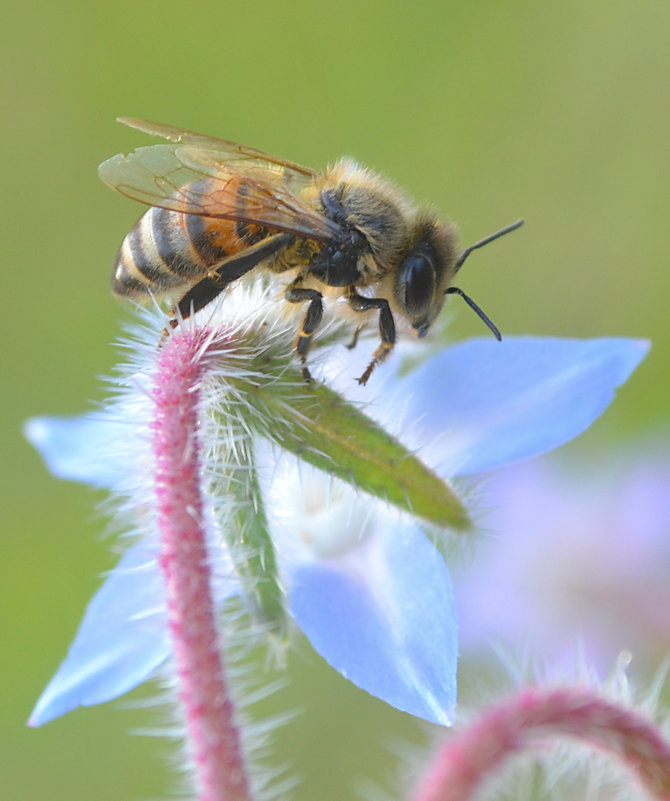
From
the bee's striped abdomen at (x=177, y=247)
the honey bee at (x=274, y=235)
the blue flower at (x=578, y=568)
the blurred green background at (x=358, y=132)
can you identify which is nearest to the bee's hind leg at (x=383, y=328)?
the honey bee at (x=274, y=235)

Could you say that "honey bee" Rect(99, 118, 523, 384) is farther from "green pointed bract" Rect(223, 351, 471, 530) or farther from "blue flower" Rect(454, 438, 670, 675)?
"blue flower" Rect(454, 438, 670, 675)

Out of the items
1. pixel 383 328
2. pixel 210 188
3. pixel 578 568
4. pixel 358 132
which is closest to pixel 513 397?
pixel 383 328

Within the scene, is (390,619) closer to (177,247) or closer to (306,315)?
(306,315)

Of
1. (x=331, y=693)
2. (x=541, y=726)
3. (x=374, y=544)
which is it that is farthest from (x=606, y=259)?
(x=541, y=726)

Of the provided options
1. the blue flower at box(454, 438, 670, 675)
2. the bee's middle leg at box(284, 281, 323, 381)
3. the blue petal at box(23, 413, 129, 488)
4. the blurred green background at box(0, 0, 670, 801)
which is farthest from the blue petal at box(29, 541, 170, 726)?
the blurred green background at box(0, 0, 670, 801)

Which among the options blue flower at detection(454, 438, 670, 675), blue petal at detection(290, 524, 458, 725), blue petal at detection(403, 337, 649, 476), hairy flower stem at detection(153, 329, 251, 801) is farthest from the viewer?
blue flower at detection(454, 438, 670, 675)

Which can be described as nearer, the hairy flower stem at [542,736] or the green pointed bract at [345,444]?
the hairy flower stem at [542,736]

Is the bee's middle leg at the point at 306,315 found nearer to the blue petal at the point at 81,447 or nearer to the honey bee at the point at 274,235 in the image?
the honey bee at the point at 274,235
